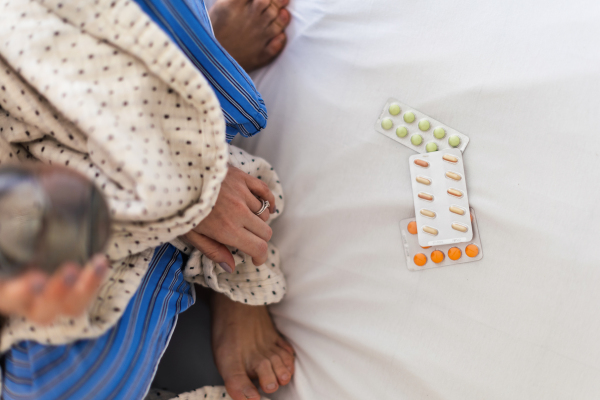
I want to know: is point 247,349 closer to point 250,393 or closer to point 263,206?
point 250,393

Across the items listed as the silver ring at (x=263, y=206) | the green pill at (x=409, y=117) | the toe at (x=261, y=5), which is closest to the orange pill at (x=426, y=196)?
the green pill at (x=409, y=117)

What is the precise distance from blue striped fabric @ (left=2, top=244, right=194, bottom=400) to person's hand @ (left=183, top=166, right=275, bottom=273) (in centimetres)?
8

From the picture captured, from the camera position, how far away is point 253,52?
0.76 meters

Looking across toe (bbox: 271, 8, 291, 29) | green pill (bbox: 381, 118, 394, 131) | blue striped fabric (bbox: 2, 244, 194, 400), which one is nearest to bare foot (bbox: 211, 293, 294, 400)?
blue striped fabric (bbox: 2, 244, 194, 400)

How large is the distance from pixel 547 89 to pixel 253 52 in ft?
1.60

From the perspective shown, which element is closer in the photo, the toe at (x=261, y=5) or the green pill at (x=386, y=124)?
the green pill at (x=386, y=124)

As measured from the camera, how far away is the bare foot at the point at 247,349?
0.67 metres

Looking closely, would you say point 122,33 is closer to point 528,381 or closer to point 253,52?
point 253,52

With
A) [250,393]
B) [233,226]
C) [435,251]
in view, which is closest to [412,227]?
[435,251]

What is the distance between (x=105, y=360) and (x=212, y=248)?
0.61 ft

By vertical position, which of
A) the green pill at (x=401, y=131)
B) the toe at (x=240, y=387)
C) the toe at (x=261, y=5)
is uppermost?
the toe at (x=261, y=5)

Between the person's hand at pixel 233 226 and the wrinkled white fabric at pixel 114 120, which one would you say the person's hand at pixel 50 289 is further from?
the person's hand at pixel 233 226

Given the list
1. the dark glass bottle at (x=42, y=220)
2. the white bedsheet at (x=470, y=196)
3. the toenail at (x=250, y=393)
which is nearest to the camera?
the dark glass bottle at (x=42, y=220)

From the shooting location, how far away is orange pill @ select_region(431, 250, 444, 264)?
59 cm
